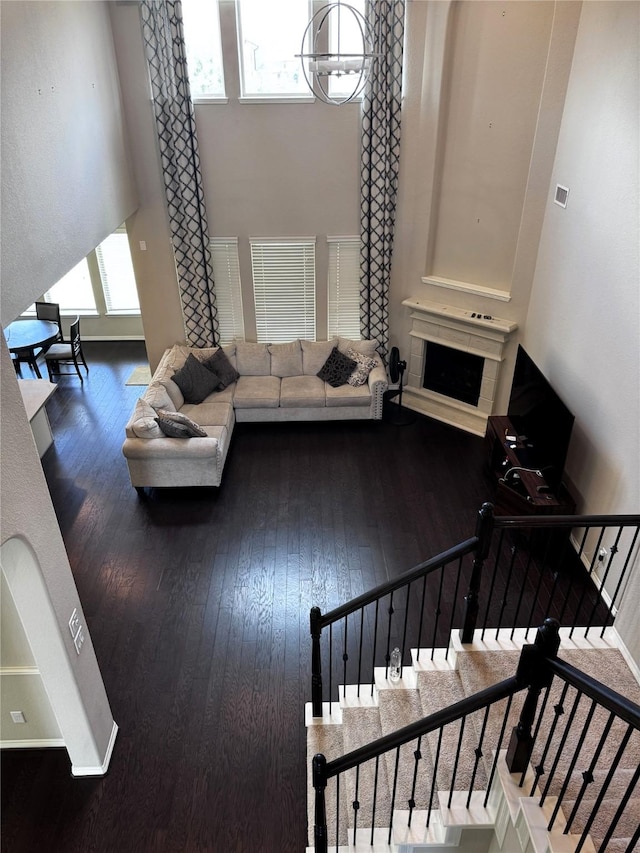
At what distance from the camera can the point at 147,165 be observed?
759 centimetres

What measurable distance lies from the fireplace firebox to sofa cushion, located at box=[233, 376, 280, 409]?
6.93 ft

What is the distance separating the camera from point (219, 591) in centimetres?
549

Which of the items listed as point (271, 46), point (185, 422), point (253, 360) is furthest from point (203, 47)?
point (185, 422)

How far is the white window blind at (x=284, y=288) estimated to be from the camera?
8.20m

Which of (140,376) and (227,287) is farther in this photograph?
(140,376)

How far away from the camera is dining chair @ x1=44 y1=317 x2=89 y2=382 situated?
9.04m

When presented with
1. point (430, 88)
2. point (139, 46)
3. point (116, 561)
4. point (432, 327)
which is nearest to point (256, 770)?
point (116, 561)

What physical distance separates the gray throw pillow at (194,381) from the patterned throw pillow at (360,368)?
6.05 ft

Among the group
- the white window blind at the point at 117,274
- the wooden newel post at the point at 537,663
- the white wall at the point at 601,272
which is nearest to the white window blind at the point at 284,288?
the white window blind at the point at 117,274

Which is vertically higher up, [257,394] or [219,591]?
[257,394]

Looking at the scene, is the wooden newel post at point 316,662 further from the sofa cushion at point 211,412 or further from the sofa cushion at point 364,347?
the sofa cushion at point 364,347

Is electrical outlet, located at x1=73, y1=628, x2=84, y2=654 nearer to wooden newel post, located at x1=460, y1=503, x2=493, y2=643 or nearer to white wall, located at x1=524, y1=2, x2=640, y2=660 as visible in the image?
wooden newel post, located at x1=460, y1=503, x2=493, y2=643

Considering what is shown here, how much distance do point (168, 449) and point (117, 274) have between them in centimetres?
521

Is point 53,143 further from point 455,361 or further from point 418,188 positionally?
point 455,361
